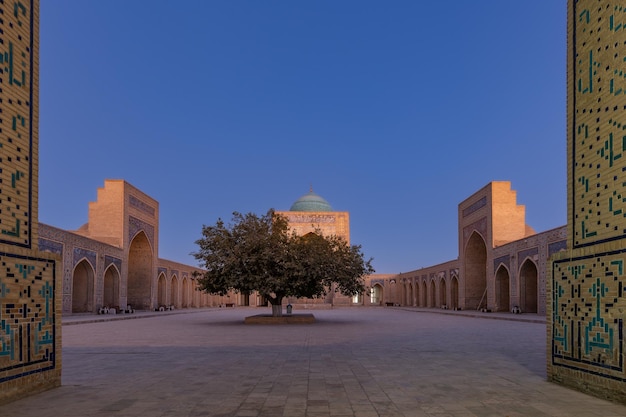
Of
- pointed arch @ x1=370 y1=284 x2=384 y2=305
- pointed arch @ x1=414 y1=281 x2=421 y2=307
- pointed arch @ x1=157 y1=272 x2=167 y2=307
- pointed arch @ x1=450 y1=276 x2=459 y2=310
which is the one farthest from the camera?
pointed arch @ x1=370 y1=284 x2=384 y2=305

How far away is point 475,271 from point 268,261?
19.8 meters

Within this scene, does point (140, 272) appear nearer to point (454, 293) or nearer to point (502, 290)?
point (454, 293)

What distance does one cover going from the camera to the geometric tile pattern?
5336mm

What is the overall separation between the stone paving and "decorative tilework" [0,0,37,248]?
196 cm

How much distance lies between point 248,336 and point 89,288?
16328mm

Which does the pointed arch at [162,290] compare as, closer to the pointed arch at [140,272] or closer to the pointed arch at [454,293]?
the pointed arch at [140,272]

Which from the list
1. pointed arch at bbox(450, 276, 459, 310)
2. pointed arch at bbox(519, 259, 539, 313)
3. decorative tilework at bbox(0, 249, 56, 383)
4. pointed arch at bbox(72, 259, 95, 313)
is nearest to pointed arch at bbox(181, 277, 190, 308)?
pointed arch at bbox(72, 259, 95, 313)

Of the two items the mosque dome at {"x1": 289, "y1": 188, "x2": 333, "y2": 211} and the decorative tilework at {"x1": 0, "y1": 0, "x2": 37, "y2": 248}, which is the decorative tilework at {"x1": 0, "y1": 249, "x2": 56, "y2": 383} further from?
the mosque dome at {"x1": 289, "y1": 188, "x2": 333, "y2": 211}

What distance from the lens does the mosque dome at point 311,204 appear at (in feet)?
150

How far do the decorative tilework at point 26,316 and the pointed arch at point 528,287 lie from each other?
24.6 meters

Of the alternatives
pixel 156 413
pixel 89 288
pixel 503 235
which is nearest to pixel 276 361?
pixel 156 413

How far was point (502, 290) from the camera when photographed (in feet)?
98.8

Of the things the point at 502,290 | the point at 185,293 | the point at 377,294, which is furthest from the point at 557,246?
the point at 377,294

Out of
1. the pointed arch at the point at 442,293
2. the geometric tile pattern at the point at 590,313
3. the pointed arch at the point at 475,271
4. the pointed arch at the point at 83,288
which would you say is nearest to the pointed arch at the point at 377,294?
the pointed arch at the point at 442,293
